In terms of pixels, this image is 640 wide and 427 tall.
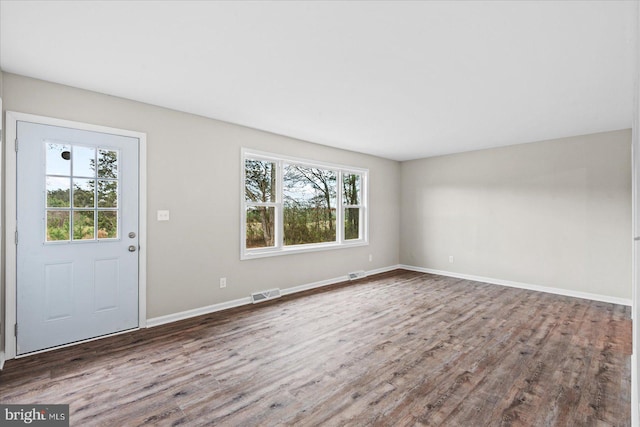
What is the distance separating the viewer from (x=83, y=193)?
301 cm

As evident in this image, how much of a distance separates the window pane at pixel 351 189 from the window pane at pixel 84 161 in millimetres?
3973

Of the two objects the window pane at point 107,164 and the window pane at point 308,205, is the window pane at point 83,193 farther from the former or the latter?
the window pane at point 308,205

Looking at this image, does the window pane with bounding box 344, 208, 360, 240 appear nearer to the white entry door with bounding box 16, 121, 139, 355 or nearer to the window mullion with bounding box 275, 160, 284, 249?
the window mullion with bounding box 275, 160, 284, 249

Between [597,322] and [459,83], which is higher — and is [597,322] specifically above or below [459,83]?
below

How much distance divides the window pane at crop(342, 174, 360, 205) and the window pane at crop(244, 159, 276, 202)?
5.58ft

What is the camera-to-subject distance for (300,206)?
17.3 feet

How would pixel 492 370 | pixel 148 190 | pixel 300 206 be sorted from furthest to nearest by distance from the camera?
pixel 300 206
pixel 148 190
pixel 492 370

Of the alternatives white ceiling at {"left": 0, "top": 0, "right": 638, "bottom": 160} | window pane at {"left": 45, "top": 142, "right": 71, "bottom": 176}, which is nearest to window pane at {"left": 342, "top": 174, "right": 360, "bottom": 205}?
white ceiling at {"left": 0, "top": 0, "right": 638, "bottom": 160}

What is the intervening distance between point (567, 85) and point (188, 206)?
4.17 m

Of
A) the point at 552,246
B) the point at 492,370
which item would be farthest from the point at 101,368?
the point at 552,246

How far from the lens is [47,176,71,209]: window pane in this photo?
2.83 metres

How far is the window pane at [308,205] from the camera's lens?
506cm

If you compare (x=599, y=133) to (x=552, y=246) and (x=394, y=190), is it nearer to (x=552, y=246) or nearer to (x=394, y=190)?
(x=552, y=246)

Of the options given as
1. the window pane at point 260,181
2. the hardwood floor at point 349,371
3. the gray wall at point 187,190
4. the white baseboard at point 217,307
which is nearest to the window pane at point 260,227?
the window pane at point 260,181
